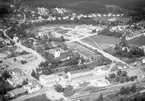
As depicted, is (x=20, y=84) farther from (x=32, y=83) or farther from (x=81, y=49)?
(x=81, y=49)

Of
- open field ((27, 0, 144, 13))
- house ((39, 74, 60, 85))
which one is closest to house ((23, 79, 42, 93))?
house ((39, 74, 60, 85))

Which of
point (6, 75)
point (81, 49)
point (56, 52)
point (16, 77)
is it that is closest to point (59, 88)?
point (16, 77)

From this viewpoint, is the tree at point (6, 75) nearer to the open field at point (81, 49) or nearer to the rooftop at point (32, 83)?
the rooftop at point (32, 83)

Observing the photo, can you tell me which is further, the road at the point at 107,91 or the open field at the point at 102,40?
the open field at the point at 102,40

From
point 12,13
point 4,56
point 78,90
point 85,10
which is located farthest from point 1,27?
point 78,90

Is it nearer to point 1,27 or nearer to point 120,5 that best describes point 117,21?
point 120,5

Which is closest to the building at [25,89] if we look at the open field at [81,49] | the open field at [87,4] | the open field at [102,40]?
the open field at [81,49]

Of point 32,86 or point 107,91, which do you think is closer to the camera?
point 107,91

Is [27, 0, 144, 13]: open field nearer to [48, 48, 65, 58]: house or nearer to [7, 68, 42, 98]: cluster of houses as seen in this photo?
[48, 48, 65, 58]: house
